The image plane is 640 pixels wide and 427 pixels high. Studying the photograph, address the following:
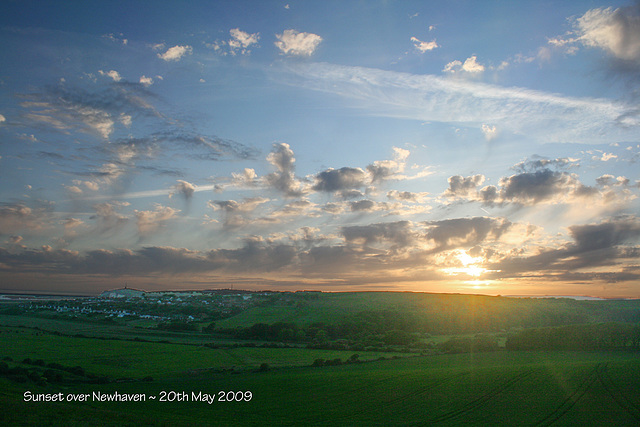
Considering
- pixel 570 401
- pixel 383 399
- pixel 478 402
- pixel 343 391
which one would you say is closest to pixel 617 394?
pixel 570 401

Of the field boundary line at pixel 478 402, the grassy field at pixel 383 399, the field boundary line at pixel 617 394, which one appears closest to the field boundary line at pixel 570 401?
the grassy field at pixel 383 399

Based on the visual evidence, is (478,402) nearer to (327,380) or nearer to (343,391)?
(343,391)

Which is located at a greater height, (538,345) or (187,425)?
(187,425)

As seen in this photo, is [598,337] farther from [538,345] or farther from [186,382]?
[186,382]

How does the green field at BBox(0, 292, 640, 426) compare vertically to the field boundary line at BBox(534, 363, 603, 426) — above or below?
below

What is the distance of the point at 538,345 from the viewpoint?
328 ft

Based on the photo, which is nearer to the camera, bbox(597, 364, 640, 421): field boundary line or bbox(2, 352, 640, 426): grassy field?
bbox(2, 352, 640, 426): grassy field

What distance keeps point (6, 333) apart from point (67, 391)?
8243 centimetres

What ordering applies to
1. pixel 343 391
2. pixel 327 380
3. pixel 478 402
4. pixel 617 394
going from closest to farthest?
pixel 478 402, pixel 617 394, pixel 343 391, pixel 327 380

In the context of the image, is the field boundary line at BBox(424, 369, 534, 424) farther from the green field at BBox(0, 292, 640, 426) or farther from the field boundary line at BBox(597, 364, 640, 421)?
the field boundary line at BBox(597, 364, 640, 421)

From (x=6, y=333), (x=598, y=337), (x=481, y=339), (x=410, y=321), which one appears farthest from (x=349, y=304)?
(x=6, y=333)

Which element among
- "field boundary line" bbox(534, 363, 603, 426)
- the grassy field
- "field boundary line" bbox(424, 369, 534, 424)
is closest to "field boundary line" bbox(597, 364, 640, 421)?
the grassy field

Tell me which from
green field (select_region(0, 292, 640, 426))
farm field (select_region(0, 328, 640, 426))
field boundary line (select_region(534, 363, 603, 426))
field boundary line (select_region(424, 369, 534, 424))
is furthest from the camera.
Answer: field boundary line (select_region(424, 369, 534, 424))

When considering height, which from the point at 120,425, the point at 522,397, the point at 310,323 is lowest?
the point at 310,323
